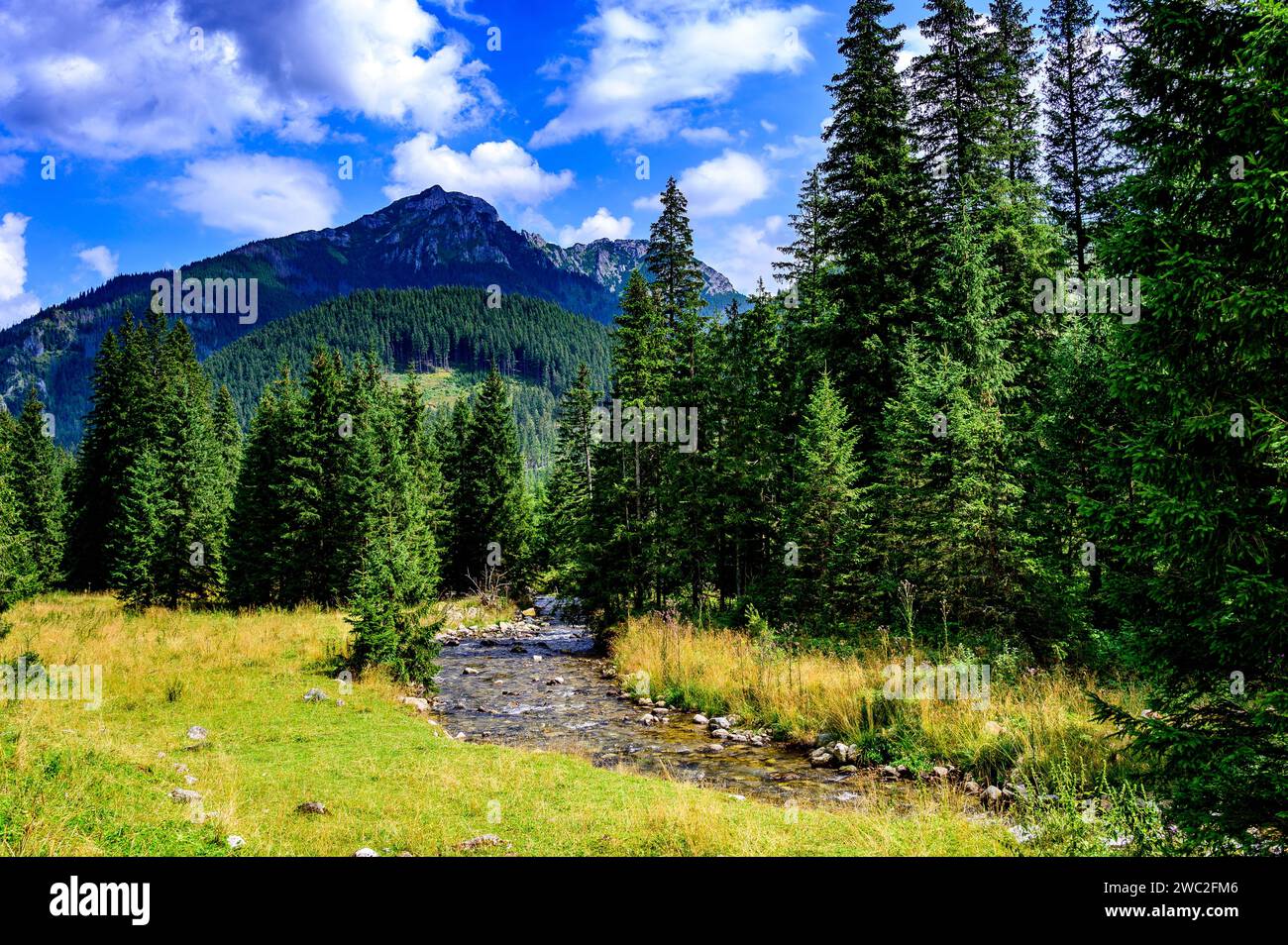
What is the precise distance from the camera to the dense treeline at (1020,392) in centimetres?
497

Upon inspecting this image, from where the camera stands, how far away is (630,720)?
15.5 m

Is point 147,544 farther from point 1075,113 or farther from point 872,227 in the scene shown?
point 1075,113

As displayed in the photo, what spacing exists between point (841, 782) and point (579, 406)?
4260cm

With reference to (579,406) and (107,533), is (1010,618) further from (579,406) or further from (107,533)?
(107,533)

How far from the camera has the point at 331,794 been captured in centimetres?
922

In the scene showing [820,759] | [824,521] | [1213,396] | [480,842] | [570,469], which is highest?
[570,469]

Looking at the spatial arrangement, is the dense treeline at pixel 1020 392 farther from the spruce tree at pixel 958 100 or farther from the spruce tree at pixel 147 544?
the spruce tree at pixel 147 544

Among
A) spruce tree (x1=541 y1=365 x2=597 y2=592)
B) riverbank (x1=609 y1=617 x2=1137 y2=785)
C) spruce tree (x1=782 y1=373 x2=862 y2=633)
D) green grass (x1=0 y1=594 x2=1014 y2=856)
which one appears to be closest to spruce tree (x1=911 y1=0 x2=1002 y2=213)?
spruce tree (x1=782 y1=373 x2=862 y2=633)

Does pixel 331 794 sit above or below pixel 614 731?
above

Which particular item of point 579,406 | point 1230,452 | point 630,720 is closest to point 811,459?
point 630,720

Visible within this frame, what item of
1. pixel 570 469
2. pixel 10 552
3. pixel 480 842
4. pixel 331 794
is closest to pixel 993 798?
pixel 480 842

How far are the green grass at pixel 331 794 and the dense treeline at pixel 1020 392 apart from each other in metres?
3.72

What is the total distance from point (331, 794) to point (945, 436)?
14.7 metres
